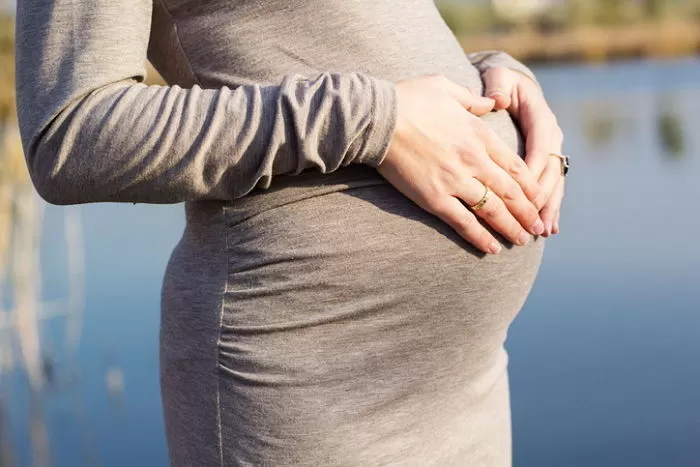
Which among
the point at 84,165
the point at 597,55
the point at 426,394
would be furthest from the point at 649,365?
the point at 597,55

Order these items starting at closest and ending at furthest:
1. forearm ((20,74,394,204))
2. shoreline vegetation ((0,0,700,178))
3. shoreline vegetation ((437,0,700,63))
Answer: forearm ((20,74,394,204)) < shoreline vegetation ((0,0,700,178)) < shoreline vegetation ((437,0,700,63))

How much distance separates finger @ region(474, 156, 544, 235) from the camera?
0.88 m

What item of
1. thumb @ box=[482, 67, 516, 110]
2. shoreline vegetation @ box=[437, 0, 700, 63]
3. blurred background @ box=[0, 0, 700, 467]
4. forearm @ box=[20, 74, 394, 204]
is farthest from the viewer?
shoreline vegetation @ box=[437, 0, 700, 63]

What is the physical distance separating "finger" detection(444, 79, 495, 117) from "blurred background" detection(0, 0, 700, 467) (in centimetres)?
242

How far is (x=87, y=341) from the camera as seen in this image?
14.7 ft

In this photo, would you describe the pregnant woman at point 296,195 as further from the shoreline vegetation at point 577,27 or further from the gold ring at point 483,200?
the shoreline vegetation at point 577,27

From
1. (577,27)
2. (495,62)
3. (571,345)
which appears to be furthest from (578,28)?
(495,62)

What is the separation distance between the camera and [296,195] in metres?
0.85

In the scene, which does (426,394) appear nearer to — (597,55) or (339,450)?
(339,450)

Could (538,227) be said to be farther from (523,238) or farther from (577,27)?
(577,27)

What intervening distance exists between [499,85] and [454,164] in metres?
0.19

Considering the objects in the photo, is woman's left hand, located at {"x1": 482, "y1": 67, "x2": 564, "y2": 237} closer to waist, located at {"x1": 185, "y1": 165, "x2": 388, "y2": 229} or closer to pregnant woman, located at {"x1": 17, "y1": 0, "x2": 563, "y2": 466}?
pregnant woman, located at {"x1": 17, "y1": 0, "x2": 563, "y2": 466}

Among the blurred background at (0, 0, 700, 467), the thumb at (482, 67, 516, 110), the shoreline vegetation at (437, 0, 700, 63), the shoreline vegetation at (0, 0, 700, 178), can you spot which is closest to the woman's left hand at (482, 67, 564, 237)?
the thumb at (482, 67, 516, 110)

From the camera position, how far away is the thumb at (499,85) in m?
1.00
